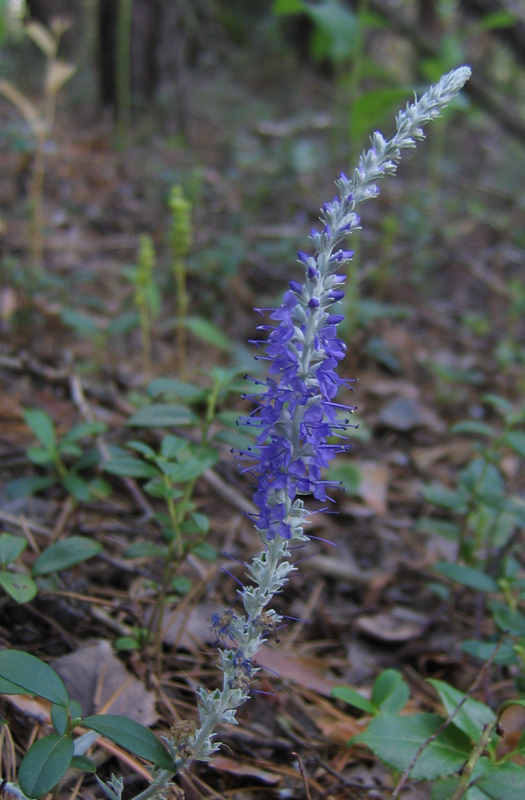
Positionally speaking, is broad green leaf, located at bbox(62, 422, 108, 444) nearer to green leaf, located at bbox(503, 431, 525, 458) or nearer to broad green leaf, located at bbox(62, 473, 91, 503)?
broad green leaf, located at bbox(62, 473, 91, 503)

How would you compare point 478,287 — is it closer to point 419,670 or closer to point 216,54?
point 419,670

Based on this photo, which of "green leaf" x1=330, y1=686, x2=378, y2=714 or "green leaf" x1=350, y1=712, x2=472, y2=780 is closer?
"green leaf" x1=350, y1=712, x2=472, y2=780

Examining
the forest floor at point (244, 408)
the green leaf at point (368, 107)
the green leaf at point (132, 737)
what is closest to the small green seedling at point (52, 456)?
the forest floor at point (244, 408)

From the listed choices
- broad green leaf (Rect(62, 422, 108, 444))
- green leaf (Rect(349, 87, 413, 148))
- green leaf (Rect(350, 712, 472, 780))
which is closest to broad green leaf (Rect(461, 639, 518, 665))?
green leaf (Rect(350, 712, 472, 780))

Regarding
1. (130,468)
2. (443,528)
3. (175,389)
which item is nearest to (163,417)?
(175,389)

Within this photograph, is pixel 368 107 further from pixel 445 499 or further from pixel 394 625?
pixel 394 625

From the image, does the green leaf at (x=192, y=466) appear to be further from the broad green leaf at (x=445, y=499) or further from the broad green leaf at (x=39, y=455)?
A: the broad green leaf at (x=445, y=499)
